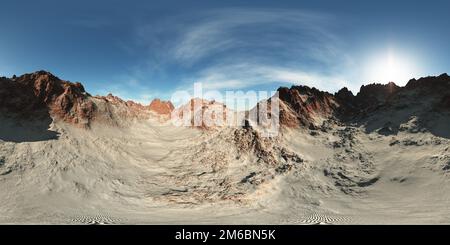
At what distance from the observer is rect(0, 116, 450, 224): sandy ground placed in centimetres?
4638

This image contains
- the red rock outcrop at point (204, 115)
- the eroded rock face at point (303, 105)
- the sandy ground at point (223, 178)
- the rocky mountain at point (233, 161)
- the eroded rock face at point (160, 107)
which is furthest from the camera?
the eroded rock face at point (160, 107)

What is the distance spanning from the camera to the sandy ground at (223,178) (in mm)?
46375

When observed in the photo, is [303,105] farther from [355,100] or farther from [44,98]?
[44,98]

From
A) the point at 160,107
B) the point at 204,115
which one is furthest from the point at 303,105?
the point at 160,107

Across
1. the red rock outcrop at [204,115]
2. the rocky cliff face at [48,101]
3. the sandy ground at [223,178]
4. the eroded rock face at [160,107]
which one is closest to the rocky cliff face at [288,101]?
the rocky cliff face at [48,101]

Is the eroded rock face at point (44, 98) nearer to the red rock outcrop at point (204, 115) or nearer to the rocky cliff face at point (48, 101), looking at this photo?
the rocky cliff face at point (48, 101)

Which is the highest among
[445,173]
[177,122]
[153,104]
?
[153,104]

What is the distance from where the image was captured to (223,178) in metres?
59.7
